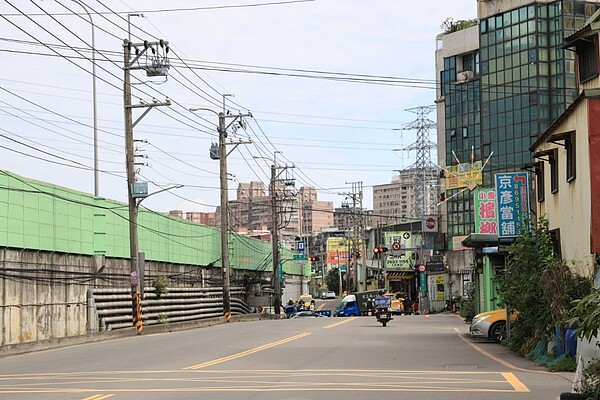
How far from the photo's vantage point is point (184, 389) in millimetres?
15133

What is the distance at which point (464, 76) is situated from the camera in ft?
272

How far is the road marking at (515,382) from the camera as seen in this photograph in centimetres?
1492

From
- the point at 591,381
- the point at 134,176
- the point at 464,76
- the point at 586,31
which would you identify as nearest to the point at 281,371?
the point at 591,381

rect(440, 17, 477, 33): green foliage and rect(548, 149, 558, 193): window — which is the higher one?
rect(440, 17, 477, 33): green foliage

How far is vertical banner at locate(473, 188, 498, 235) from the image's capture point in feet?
106

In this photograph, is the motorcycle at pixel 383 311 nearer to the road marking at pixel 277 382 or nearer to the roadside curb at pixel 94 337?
the roadside curb at pixel 94 337

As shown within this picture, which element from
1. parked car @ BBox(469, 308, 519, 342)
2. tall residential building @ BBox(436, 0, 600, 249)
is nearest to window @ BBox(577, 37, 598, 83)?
parked car @ BBox(469, 308, 519, 342)

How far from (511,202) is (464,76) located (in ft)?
191

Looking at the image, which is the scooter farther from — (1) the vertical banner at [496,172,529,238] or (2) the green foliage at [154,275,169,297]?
(1) the vertical banner at [496,172,529,238]

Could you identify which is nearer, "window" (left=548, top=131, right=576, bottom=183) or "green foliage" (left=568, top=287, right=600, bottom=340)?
"green foliage" (left=568, top=287, right=600, bottom=340)

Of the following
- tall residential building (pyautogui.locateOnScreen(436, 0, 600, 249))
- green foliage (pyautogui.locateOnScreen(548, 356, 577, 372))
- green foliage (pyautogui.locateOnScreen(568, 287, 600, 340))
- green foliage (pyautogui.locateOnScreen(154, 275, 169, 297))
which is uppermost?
tall residential building (pyautogui.locateOnScreen(436, 0, 600, 249))

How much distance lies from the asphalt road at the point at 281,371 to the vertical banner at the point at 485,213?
4.78m

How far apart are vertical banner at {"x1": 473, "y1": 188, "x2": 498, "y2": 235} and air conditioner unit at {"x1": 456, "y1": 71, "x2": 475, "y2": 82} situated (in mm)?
50843

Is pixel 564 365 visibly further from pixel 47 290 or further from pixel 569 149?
pixel 47 290
